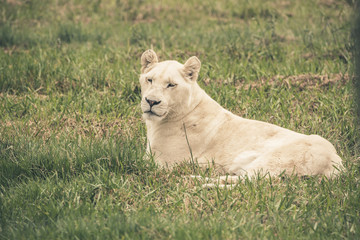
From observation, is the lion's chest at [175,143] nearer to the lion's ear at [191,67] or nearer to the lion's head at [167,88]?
the lion's head at [167,88]

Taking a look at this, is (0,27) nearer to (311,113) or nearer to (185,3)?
(185,3)

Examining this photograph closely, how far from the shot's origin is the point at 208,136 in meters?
4.46

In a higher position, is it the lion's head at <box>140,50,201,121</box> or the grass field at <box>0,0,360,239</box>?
the lion's head at <box>140,50,201,121</box>

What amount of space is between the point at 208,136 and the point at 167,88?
26.1 inches

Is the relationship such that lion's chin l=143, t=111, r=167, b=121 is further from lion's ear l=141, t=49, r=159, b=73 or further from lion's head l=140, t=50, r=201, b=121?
lion's ear l=141, t=49, r=159, b=73

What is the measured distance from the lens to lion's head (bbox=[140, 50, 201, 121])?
4.19 metres

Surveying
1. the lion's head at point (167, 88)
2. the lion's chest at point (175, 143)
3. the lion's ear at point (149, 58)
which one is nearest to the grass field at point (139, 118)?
the lion's chest at point (175, 143)

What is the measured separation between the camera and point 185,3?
11570 millimetres

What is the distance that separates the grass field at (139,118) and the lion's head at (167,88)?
1.65ft

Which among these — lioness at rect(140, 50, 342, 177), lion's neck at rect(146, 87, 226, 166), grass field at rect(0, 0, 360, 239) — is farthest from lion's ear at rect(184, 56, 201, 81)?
grass field at rect(0, 0, 360, 239)

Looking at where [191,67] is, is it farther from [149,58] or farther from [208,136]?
[208,136]

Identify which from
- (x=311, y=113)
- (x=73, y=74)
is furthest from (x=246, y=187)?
(x=73, y=74)

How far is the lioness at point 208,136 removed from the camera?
158 inches

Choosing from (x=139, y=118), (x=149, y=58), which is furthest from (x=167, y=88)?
(x=139, y=118)
